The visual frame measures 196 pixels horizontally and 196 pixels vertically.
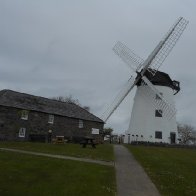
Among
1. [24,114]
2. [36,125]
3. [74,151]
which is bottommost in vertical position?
[74,151]

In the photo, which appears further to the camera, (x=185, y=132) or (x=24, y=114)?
(x=185, y=132)

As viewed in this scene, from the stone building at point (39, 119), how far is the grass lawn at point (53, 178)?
27685 millimetres

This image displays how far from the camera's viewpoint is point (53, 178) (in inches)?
690

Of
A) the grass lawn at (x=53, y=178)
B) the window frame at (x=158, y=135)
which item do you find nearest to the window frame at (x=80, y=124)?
the window frame at (x=158, y=135)

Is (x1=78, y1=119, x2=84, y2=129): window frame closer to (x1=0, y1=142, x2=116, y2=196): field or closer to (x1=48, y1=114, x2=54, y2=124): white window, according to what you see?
(x1=48, y1=114, x2=54, y2=124): white window

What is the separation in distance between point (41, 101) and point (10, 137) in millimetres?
9285

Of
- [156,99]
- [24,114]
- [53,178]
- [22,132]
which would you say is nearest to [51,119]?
[24,114]

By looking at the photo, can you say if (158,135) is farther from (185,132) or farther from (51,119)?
(185,132)

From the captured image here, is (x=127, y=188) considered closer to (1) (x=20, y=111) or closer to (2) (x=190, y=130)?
(1) (x=20, y=111)

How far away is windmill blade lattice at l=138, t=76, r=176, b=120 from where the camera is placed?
59.6m

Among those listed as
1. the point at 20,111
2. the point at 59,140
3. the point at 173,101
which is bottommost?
the point at 59,140

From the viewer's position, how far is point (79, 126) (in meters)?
60.0

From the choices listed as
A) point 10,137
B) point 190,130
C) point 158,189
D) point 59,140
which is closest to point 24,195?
point 158,189

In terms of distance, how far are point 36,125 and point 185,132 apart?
3063 inches
